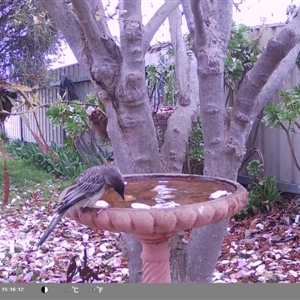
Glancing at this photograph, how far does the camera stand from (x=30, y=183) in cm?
493

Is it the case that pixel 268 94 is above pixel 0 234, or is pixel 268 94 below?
above

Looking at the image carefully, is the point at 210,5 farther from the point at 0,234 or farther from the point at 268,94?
the point at 0,234

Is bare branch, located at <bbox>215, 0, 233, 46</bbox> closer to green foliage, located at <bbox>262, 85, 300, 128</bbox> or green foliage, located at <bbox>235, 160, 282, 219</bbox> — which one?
green foliage, located at <bbox>262, 85, 300, 128</bbox>

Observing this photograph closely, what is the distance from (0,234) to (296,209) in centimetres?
206

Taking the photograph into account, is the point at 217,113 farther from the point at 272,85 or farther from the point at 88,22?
the point at 88,22

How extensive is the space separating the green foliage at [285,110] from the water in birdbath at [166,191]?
139 cm

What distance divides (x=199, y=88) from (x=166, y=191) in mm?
477

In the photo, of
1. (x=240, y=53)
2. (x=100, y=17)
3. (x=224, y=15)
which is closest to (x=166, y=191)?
(x=100, y=17)

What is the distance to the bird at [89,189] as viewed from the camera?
129cm

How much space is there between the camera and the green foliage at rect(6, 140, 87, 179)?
16.3ft

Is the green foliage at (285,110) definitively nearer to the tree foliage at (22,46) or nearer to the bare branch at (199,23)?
the bare branch at (199,23)

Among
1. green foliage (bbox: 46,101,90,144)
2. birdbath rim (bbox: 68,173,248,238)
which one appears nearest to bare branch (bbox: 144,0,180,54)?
birdbath rim (bbox: 68,173,248,238)

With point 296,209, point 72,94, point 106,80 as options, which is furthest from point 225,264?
point 72,94

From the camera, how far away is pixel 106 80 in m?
1.64
